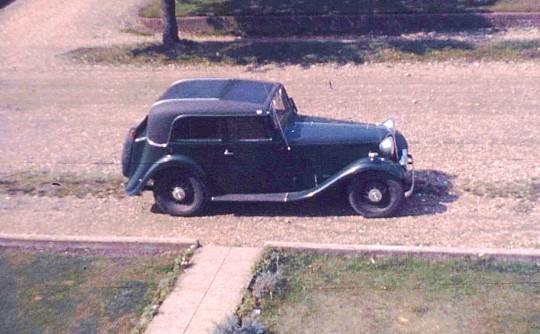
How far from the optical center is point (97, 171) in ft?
41.8

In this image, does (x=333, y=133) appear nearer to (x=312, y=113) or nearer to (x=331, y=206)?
(x=331, y=206)

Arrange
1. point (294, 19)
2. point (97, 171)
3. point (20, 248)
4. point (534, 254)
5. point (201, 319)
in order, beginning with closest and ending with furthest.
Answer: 1. point (201, 319)
2. point (534, 254)
3. point (20, 248)
4. point (97, 171)
5. point (294, 19)

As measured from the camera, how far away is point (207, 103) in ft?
33.8

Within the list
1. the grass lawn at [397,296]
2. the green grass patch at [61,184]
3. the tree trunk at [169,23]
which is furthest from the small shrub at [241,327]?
the tree trunk at [169,23]

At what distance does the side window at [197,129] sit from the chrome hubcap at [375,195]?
2.10 meters

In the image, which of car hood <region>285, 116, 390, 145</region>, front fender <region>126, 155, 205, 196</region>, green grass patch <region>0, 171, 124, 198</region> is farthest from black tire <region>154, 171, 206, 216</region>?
car hood <region>285, 116, 390, 145</region>

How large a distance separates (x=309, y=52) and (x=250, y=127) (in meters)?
9.68

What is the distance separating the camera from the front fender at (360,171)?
1002cm

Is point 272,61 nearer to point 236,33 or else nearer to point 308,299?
point 236,33

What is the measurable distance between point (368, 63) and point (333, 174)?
346 inches

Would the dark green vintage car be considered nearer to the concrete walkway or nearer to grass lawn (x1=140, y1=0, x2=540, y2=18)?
the concrete walkway

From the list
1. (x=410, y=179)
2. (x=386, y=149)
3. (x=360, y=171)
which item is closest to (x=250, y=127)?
(x=360, y=171)

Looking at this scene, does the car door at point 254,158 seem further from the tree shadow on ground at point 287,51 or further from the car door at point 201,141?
the tree shadow on ground at point 287,51

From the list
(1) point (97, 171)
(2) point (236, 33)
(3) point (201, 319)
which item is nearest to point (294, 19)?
(2) point (236, 33)
